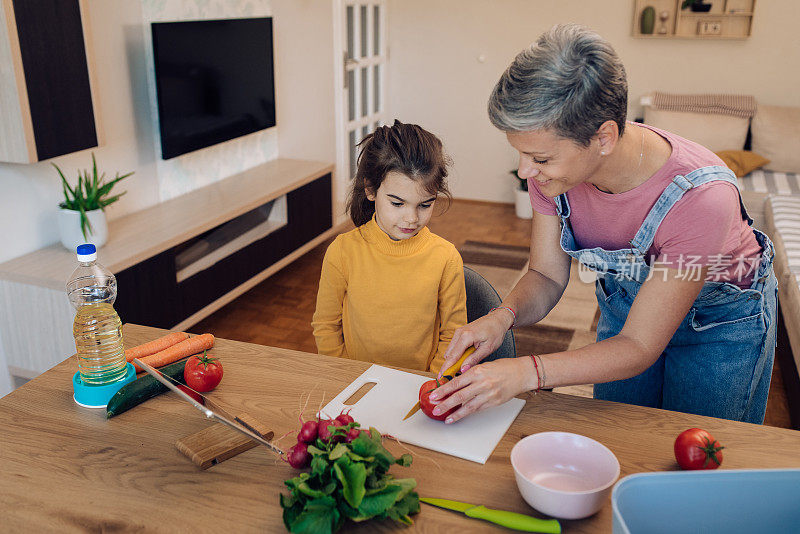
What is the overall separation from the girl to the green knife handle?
0.69 m

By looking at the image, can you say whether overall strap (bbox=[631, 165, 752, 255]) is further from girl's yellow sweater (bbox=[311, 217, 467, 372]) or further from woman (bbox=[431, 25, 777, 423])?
girl's yellow sweater (bbox=[311, 217, 467, 372])

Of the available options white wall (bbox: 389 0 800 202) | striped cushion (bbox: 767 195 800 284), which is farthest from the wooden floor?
white wall (bbox: 389 0 800 202)

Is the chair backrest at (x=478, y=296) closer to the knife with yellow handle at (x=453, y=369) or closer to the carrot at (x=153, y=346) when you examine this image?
the knife with yellow handle at (x=453, y=369)

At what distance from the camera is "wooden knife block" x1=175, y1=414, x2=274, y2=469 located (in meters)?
1.06

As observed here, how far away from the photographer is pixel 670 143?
4.19ft

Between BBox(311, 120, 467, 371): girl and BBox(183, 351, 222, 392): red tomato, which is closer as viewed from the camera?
BBox(183, 351, 222, 392): red tomato

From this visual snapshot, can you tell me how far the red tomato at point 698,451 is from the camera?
3.30 ft

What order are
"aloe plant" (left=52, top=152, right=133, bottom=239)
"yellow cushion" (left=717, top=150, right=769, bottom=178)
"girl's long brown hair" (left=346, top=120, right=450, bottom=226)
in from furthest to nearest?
1. "yellow cushion" (left=717, top=150, right=769, bottom=178)
2. "aloe plant" (left=52, top=152, right=133, bottom=239)
3. "girl's long brown hair" (left=346, top=120, right=450, bottom=226)

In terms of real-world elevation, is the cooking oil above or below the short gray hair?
below

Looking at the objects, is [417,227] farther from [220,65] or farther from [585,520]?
[220,65]

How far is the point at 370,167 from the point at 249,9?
99.4 inches

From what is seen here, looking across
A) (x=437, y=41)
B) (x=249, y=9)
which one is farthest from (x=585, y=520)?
(x=437, y=41)

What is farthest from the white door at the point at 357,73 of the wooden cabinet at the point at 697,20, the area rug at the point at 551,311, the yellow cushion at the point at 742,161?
the yellow cushion at the point at 742,161

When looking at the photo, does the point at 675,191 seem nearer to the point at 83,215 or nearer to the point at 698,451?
the point at 698,451
